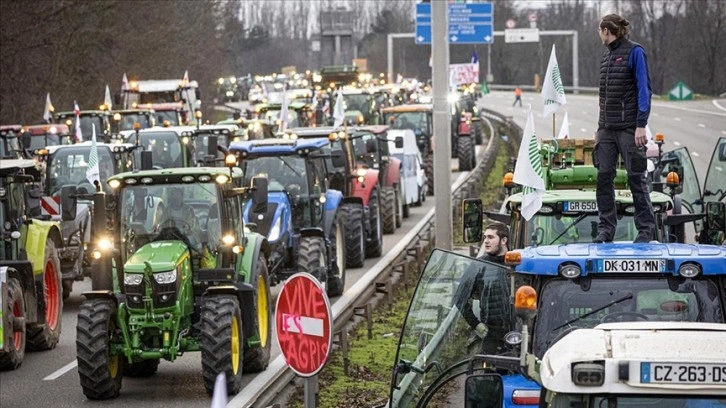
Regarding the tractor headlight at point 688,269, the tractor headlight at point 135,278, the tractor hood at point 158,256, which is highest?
the tractor headlight at point 688,269

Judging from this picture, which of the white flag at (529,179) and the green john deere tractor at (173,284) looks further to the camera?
the green john deere tractor at (173,284)

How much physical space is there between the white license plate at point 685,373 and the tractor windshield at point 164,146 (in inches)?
1097

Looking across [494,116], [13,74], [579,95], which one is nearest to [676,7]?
[494,116]

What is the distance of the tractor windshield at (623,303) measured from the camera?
8.55m

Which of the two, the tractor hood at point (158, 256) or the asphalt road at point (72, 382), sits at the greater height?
the tractor hood at point (158, 256)

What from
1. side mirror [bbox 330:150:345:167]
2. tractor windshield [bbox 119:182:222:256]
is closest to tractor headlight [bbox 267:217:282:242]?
side mirror [bbox 330:150:345:167]

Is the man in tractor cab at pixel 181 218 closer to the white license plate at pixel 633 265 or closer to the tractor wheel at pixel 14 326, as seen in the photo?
the tractor wheel at pixel 14 326

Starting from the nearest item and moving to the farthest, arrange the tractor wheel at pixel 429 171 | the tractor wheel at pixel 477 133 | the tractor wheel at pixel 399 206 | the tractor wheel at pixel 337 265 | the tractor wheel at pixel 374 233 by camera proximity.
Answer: the tractor wheel at pixel 337 265 → the tractor wheel at pixel 374 233 → the tractor wheel at pixel 399 206 → the tractor wheel at pixel 429 171 → the tractor wheel at pixel 477 133

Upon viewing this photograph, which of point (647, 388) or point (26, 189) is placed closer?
point (647, 388)

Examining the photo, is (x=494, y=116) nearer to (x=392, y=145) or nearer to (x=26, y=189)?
(x=392, y=145)

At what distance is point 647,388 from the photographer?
19.2ft

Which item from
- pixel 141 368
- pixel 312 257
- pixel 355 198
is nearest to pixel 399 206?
pixel 355 198

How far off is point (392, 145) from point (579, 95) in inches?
2252

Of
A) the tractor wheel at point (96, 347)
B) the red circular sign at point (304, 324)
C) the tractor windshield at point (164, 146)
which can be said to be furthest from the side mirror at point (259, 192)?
the tractor windshield at point (164, 146)
